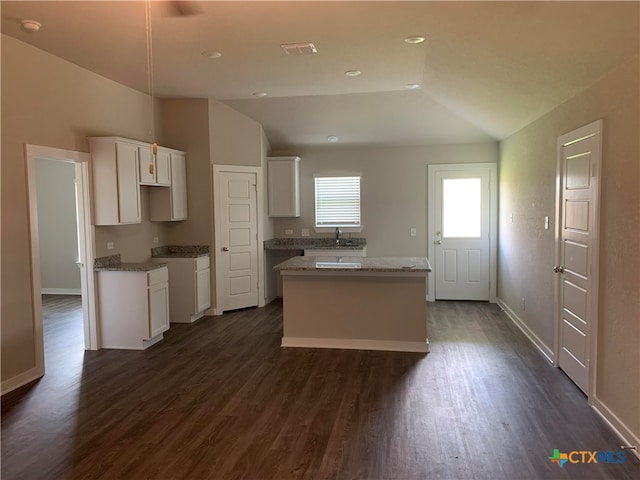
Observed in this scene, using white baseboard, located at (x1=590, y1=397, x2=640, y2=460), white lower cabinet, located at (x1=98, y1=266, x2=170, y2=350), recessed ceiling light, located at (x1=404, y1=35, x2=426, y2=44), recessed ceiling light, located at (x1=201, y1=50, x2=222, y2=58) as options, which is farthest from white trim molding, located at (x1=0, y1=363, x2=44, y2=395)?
white baseboard, located at (x1=590, y1=397, x2=640, y2=460)

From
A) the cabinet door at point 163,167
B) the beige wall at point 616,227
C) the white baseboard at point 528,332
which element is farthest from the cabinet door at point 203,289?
the beige wall at point 616,227

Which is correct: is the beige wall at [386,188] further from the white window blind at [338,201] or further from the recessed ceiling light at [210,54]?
the recessed ceiling light at [210,54]

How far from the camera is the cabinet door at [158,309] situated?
5020mm

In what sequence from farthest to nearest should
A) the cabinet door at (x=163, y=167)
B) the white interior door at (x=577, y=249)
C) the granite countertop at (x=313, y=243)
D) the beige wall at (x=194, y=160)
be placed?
the granite countertop at (x=313, y=243) → the beige wall at (x=194, y=160) → the cabinet door at (x=163, y=167) → the white interior door at (x=577, y=249)

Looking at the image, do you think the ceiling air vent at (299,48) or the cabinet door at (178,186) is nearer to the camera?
the ceiling air vent at (299,48)

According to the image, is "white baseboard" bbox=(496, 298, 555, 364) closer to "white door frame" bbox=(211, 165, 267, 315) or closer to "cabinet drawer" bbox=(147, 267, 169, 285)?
"white door frame" bbox=(211, 165, 267, 315)

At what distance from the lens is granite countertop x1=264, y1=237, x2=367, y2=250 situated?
720 centimetres

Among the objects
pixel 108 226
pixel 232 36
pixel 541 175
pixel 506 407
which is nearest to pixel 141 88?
pixel 108 226

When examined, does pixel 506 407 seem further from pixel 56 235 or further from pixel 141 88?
pixel 56 235

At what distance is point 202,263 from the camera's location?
6172 millimetres

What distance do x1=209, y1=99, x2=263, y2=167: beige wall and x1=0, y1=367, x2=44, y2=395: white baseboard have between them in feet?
10.8

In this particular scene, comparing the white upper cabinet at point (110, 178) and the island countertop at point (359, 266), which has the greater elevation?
the white upper cabinet at point (110, 178)

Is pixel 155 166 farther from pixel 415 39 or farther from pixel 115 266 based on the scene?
pixel 415 39

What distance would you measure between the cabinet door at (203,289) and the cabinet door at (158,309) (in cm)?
70
